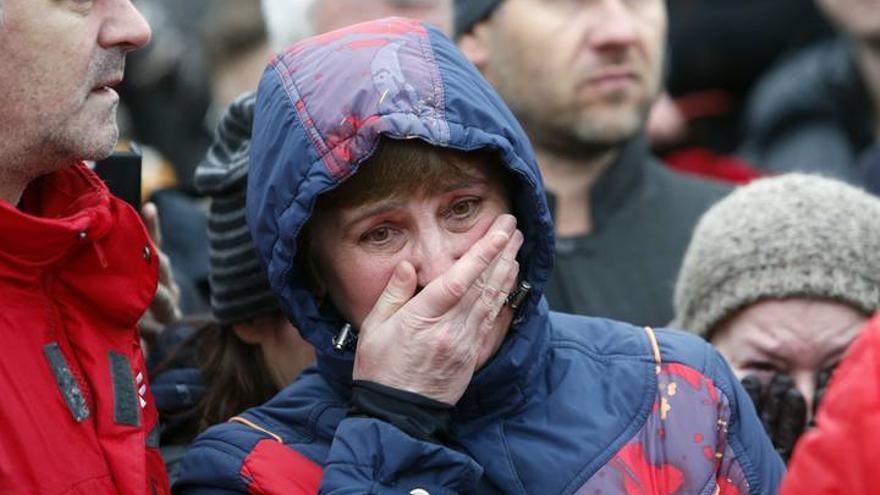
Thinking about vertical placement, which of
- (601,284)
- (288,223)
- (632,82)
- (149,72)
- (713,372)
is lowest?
(149,72)

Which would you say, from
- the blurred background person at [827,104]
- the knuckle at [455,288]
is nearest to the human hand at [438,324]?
the knuckle at [455,288]

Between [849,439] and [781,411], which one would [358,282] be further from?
[849,439]

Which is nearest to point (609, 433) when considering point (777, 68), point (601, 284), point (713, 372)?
point (713, 372)

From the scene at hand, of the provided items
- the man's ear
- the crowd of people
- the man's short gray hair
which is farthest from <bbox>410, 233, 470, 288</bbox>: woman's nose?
the man's short gray hair

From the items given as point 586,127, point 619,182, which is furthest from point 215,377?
point 619,182

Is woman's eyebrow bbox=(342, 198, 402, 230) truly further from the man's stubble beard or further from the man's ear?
the man's ear

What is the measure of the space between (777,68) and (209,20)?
2464 millimetres

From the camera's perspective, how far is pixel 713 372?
3.42 m

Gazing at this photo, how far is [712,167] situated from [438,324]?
3.62 metres

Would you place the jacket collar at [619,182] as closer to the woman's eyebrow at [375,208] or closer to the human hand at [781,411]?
the human hand at [781,411]

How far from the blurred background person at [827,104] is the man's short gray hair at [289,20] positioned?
186 centimetres

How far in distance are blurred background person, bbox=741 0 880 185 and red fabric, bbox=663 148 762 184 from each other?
0.29m

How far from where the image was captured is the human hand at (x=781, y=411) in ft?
12.6

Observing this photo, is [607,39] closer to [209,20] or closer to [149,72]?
[209,20]
